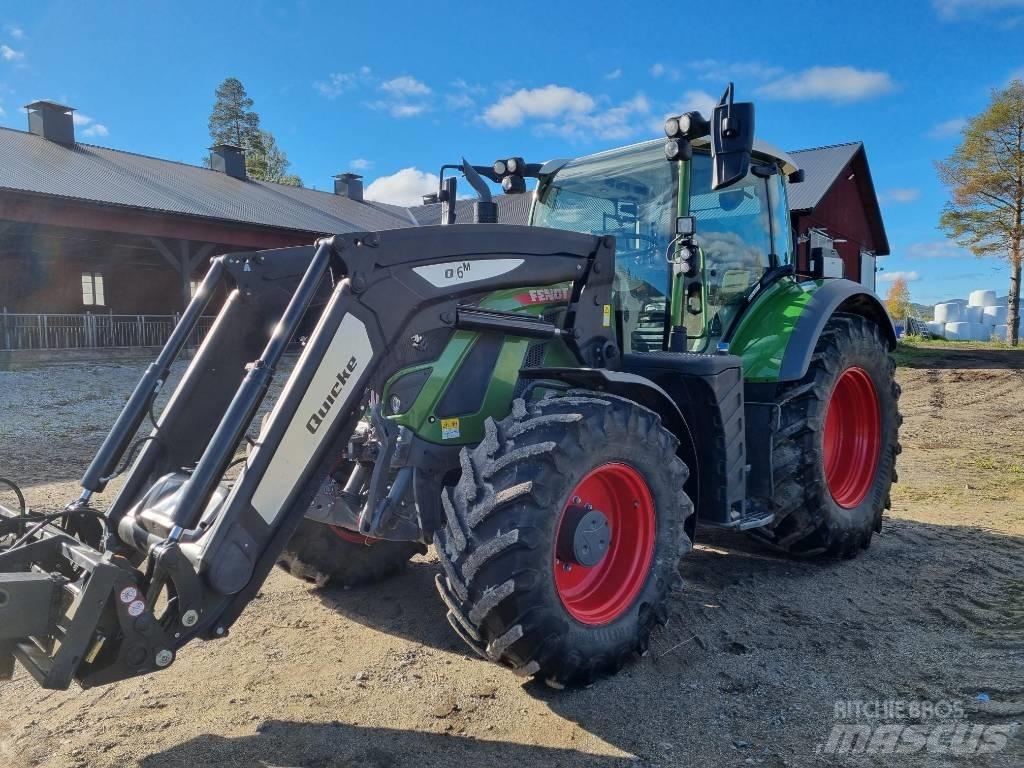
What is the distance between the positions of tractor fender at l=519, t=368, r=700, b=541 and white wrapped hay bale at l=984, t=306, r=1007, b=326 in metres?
53.0

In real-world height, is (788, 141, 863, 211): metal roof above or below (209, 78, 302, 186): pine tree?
below

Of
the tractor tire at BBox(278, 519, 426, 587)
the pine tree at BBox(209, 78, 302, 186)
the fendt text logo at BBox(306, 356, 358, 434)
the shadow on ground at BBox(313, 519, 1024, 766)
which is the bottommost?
the shadow on ground at BBox(313, 519, 1024, 766)

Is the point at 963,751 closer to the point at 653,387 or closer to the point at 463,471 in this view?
the point at 653,387

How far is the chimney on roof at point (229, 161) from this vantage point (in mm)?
25203

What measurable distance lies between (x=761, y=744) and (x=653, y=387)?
155 cm

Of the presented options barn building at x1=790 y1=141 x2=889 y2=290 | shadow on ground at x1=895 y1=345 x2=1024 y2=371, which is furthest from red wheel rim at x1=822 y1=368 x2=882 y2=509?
barn building at x1=790 y1=141 x2=889 y2=290

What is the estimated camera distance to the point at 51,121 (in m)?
20.6

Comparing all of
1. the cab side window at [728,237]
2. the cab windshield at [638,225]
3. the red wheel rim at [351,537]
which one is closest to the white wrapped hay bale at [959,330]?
the cab side window at [728,237]

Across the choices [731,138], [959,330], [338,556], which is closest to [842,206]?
[959,330]

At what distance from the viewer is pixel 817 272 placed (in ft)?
19.0

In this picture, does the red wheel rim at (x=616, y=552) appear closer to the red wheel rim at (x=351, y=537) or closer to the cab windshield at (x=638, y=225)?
the cab windshield at (x=638, y=225)

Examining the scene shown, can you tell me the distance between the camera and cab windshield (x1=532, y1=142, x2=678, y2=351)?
14.7 ft

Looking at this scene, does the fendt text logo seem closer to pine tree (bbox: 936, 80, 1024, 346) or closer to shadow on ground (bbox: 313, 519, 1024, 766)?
shadow on ground (bbox: 313, 519, 1024, 766)

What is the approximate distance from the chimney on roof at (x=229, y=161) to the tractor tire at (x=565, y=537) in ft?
81.8
